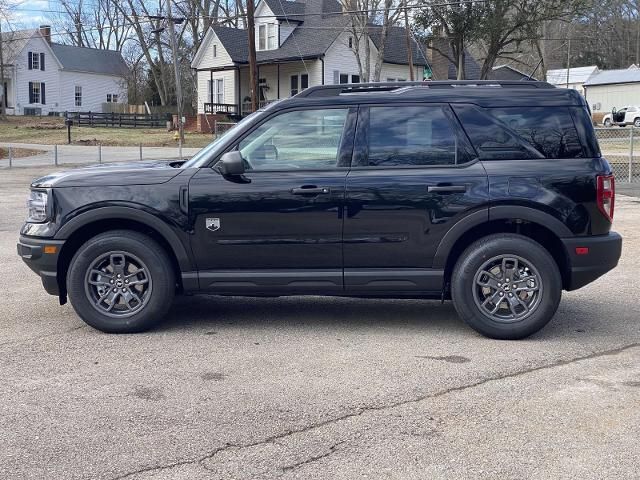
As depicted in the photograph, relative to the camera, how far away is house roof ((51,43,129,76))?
69688mm

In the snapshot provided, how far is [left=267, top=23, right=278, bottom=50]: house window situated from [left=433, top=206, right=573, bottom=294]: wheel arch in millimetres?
45664

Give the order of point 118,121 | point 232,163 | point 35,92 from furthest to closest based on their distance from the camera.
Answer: point 35,92 < point 118,121 < point 232,163

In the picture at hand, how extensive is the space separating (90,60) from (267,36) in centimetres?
2789

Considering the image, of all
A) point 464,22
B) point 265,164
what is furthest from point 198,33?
point 265,164

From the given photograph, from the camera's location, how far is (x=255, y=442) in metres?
4.11

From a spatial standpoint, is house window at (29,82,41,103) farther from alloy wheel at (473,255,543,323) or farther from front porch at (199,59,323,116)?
alloy wheel at (473,255,543,323)

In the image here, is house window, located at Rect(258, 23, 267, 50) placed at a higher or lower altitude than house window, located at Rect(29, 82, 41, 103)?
higher

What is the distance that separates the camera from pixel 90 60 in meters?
71.8

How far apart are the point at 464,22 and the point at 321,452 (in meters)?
38.1

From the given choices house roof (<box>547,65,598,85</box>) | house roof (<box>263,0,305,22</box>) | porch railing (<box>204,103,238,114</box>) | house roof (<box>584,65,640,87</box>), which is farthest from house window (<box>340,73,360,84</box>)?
house roof (<box>547,65,598,85</box>)

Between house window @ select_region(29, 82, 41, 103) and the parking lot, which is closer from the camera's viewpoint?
the parking lot

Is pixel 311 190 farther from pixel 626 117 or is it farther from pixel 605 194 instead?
pixel 626 117

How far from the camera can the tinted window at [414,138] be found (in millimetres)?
6121

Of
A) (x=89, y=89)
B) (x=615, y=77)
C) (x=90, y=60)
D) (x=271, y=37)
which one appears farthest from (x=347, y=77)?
(x=90, y=60)
